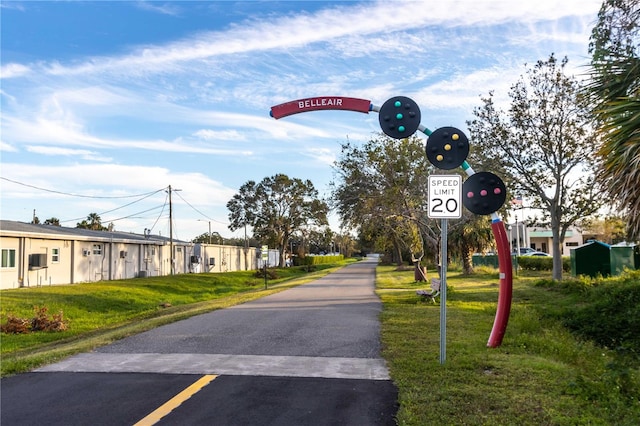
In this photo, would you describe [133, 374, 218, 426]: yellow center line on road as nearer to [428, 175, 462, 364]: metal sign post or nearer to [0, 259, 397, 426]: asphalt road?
[0, 259, 397, 426]: asphalt road

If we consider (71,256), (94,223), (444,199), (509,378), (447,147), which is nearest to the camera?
(509,378)

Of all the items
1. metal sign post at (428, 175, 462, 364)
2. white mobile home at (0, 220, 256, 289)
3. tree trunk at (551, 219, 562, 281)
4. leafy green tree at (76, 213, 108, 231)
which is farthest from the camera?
leafy green tree at (76, 213, 108, 231)

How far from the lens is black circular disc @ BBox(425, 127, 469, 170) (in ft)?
25.3

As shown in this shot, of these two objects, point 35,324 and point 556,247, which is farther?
point 556,247

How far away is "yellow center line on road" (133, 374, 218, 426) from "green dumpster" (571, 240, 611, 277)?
2132 cm

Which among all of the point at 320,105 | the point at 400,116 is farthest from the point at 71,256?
the point at 400,116

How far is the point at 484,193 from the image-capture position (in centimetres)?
796

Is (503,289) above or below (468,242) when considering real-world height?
below

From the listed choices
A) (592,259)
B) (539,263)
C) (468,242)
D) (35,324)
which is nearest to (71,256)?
(35,324)

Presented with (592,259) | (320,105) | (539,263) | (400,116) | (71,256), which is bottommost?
(539,263)

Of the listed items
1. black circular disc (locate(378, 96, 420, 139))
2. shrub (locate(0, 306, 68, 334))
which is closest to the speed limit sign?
black circular disc (locate(378, 96, 420, 139))

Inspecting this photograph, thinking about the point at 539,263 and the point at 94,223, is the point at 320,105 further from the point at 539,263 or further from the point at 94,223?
the point at 94,223

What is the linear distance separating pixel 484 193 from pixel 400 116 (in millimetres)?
1717

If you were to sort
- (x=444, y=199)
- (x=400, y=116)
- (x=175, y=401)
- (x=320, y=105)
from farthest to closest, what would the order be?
(x=320, y=105) < (x=400, y=116) < (x=444, y=199) < (x=175, y=401)
